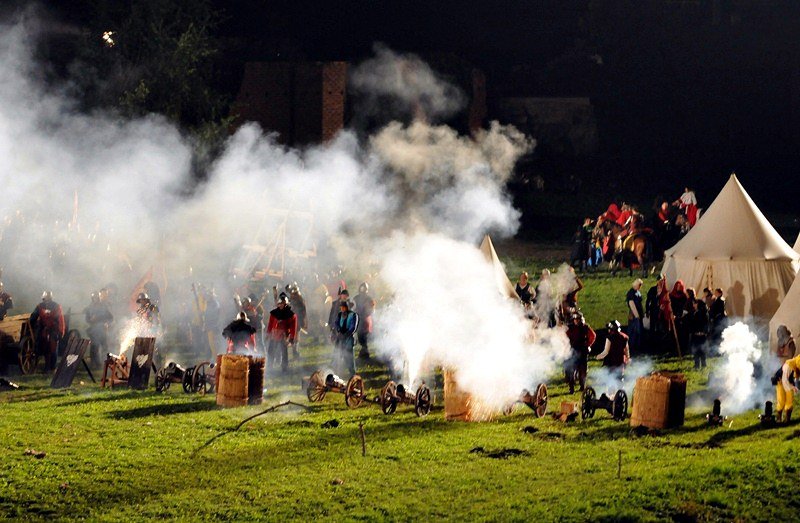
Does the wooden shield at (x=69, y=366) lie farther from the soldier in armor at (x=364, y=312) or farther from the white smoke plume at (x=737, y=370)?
the white smoke plume at (x=737, y=370)

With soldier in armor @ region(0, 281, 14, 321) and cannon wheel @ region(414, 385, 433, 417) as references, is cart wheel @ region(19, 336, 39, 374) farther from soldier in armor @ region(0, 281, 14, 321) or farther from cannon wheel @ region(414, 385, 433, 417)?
cannon wheel @ region(414, 385, 433, 417)

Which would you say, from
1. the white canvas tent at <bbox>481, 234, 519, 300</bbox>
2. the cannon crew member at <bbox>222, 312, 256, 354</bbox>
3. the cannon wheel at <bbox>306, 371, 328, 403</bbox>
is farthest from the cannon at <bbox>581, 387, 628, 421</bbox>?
the white canvas tent at <bbox>481, 234, 519, 300</bbox>

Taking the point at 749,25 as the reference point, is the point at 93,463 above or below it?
below

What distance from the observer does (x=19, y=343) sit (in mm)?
21922

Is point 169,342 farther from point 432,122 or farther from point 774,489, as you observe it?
point 432,122

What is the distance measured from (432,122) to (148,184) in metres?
11.6

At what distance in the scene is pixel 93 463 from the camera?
16.3m

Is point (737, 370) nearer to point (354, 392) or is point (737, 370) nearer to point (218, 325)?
point (354, 392)

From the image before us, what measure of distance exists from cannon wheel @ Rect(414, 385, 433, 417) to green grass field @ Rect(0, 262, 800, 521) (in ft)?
0.60

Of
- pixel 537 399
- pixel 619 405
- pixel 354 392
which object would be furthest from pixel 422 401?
pixel 619 405

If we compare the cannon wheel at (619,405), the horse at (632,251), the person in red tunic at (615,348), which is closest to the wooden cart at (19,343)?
the person in red tunic at (615,348)

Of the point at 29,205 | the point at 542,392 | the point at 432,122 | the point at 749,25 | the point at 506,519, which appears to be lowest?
the point at 506,519

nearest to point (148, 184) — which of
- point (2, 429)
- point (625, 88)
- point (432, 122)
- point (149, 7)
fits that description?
point (149, 7)

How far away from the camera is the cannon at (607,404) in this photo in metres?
18.4
